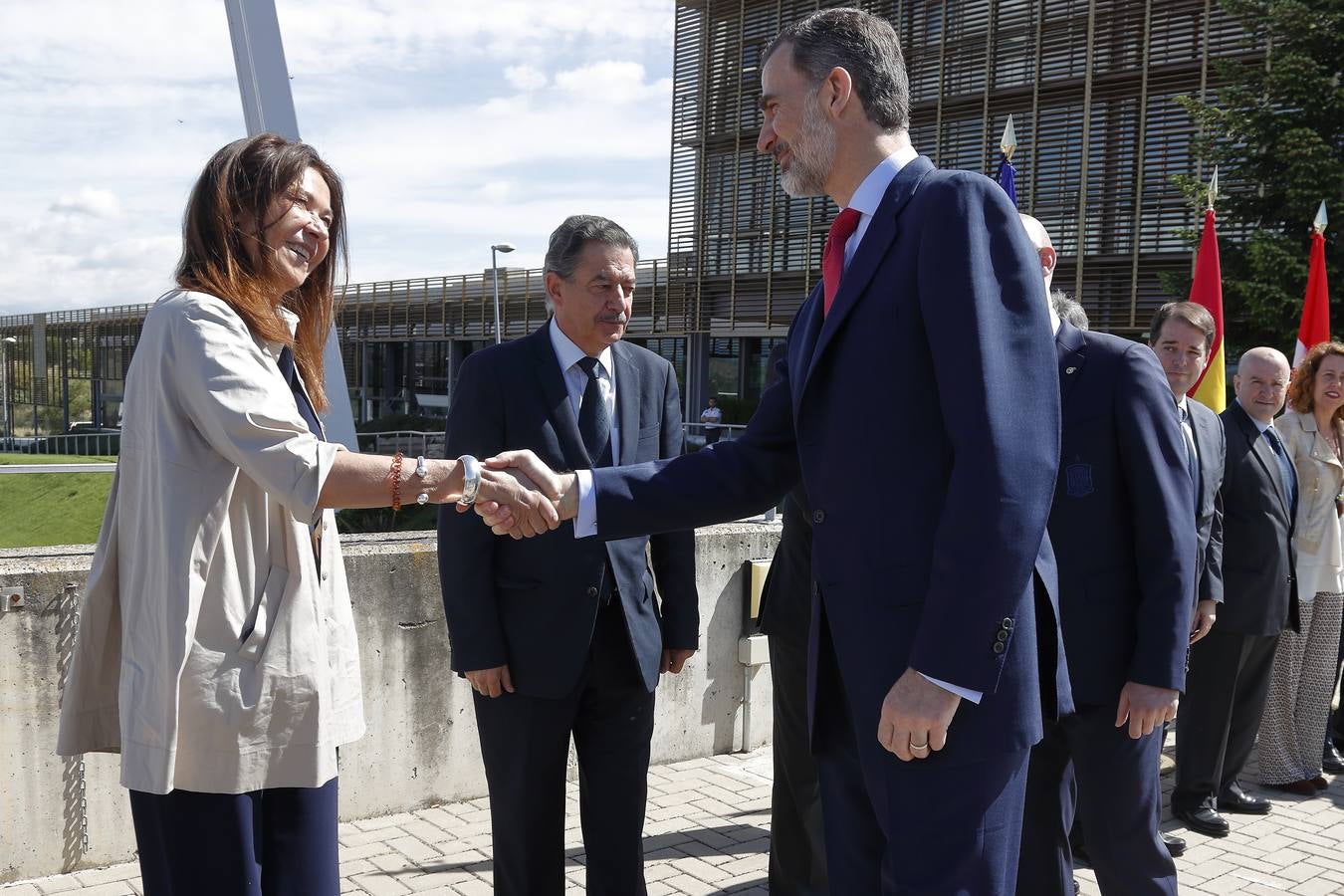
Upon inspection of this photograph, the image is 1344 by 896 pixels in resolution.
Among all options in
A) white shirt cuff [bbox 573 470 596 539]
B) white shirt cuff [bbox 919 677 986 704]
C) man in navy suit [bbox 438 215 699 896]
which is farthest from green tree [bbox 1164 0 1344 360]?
white shirt cuff [bbox 919 677 986 704]

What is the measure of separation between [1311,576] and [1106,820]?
3625 mm

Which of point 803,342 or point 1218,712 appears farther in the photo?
point 1218,712

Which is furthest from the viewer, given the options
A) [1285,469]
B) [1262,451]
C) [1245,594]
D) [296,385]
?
[1285,469]

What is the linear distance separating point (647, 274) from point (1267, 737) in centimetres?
3251

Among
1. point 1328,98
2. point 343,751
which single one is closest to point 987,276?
point 343,751

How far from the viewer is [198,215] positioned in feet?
8.13

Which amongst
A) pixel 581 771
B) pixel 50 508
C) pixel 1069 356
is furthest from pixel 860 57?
pixel 50 508

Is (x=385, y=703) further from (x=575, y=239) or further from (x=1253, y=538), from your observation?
(x=1253, y=538)

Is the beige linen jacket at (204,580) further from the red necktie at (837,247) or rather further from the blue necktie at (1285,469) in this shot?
the blue necktie at (1285,469)

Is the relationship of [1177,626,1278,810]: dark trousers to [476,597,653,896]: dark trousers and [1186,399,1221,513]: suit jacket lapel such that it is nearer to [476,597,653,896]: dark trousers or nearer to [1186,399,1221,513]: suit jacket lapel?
[1186,399,1221,513]: suit jacket lapel

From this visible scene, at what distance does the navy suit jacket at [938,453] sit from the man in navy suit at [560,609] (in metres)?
1.17

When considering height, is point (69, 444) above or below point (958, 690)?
below

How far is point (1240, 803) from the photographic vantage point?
5617mm

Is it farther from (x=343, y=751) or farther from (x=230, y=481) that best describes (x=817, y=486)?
(x=343, y=751)
